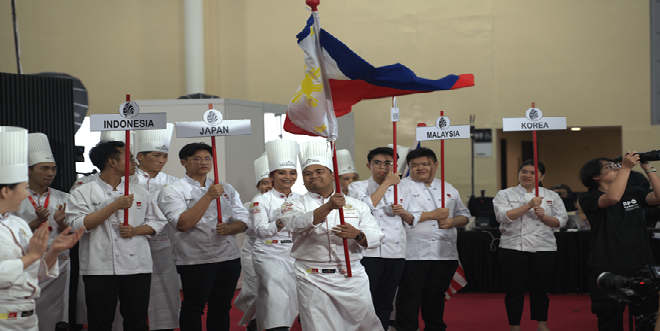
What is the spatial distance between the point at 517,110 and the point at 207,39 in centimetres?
463

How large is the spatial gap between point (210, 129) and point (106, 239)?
935mm

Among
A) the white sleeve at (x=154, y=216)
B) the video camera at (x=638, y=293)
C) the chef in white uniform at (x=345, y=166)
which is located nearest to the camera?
the video camera at (x=638, y=293)

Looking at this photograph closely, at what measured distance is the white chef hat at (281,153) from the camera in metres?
4.06

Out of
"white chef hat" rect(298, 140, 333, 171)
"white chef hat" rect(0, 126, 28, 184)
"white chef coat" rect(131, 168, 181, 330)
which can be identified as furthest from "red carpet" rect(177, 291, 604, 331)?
"white chef hat" rect(0, 126, 28, 184)

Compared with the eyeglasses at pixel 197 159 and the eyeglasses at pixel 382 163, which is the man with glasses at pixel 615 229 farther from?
the eyeglasses at pixel 197 159

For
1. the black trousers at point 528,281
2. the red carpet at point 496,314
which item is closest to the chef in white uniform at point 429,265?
the black trousers at point 528,281

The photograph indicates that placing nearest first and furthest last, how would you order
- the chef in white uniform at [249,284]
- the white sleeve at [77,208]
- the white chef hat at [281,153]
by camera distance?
the white sleeve at [77,208] < the white chef hat at [281,153] < the chef in white uniform at [249,284]

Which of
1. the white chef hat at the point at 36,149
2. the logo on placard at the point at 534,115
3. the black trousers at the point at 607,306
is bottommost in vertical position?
the black trousers at the point at 607,306

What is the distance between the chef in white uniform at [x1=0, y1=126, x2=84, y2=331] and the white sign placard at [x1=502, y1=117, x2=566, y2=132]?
3110 millimetres

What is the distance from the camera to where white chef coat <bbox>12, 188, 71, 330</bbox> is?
12.8 ft

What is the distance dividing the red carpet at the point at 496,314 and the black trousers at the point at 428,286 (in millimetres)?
459

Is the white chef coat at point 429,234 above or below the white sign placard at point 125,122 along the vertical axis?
below

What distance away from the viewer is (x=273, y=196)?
4301mm

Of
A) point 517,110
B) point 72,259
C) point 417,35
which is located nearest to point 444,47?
point 417,35
